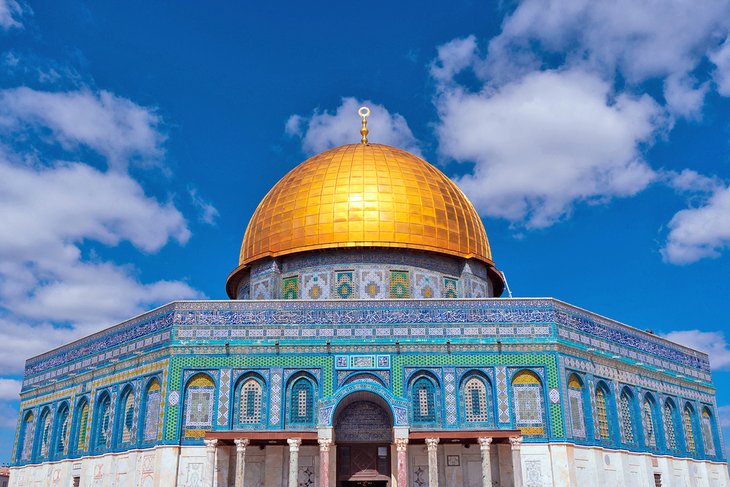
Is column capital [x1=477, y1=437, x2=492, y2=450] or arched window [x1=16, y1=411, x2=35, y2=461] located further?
arched window [x1=16, y1=411, x2=35, y2=461]

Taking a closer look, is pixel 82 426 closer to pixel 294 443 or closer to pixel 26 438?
pixel 26 438

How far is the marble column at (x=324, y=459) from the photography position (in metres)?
18.8

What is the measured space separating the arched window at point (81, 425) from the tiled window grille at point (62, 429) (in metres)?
0.53

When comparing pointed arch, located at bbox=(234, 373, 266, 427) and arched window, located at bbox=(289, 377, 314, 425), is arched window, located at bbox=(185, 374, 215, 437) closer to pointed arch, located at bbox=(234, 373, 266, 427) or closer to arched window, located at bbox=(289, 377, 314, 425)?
pointed arch, located at bbox=(234, 373, 266, 427)

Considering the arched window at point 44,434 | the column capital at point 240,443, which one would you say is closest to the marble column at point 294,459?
the column capital at point 240,443

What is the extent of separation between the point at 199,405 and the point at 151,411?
5.13ft

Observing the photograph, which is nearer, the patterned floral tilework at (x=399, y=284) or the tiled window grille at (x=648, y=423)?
the tiled window grille at (x=648, y=423)

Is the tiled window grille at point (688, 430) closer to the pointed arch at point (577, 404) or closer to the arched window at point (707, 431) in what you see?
the arched window at point (707, 431)

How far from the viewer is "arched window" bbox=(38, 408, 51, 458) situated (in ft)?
83.2

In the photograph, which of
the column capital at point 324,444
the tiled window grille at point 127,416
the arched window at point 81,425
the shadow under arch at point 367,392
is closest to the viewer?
the column capital at point 324,444

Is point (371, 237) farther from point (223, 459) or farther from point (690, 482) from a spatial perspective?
point (690, 482)

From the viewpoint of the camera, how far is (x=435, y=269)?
2533cm

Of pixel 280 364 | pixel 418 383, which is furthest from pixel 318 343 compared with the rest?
pixel 418 383

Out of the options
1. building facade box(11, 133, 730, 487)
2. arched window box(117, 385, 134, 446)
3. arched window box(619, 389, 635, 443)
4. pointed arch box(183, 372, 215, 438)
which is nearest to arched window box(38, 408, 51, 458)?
building facade box(11, 133, 730, 487)
